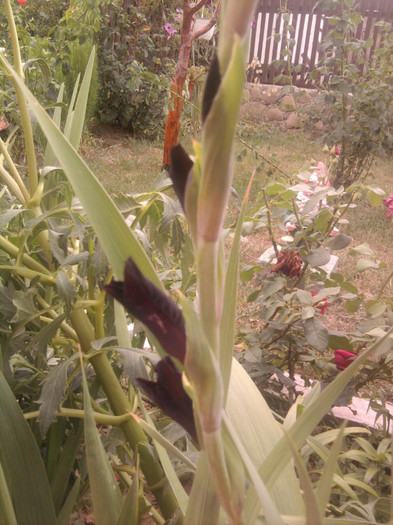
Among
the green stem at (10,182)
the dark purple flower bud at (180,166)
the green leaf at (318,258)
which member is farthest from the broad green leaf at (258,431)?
the green leaf at (318,258)

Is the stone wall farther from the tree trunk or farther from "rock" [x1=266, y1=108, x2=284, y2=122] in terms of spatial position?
the tree trunk

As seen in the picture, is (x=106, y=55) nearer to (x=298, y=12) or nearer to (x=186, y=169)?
(x=298, y=12)

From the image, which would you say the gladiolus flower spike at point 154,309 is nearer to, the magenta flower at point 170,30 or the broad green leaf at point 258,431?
the broad green leaf at point 258,431

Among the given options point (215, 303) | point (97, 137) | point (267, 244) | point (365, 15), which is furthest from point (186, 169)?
point (365, 15)

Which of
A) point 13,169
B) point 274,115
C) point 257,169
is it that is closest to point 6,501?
point 13,169

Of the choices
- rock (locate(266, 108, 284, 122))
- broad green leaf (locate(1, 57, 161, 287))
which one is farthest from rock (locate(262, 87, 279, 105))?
broad green leaf (locate(1, 57, 161, 287))

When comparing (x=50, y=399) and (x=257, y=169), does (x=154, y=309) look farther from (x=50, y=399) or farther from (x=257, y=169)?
(x=257, y=169)
